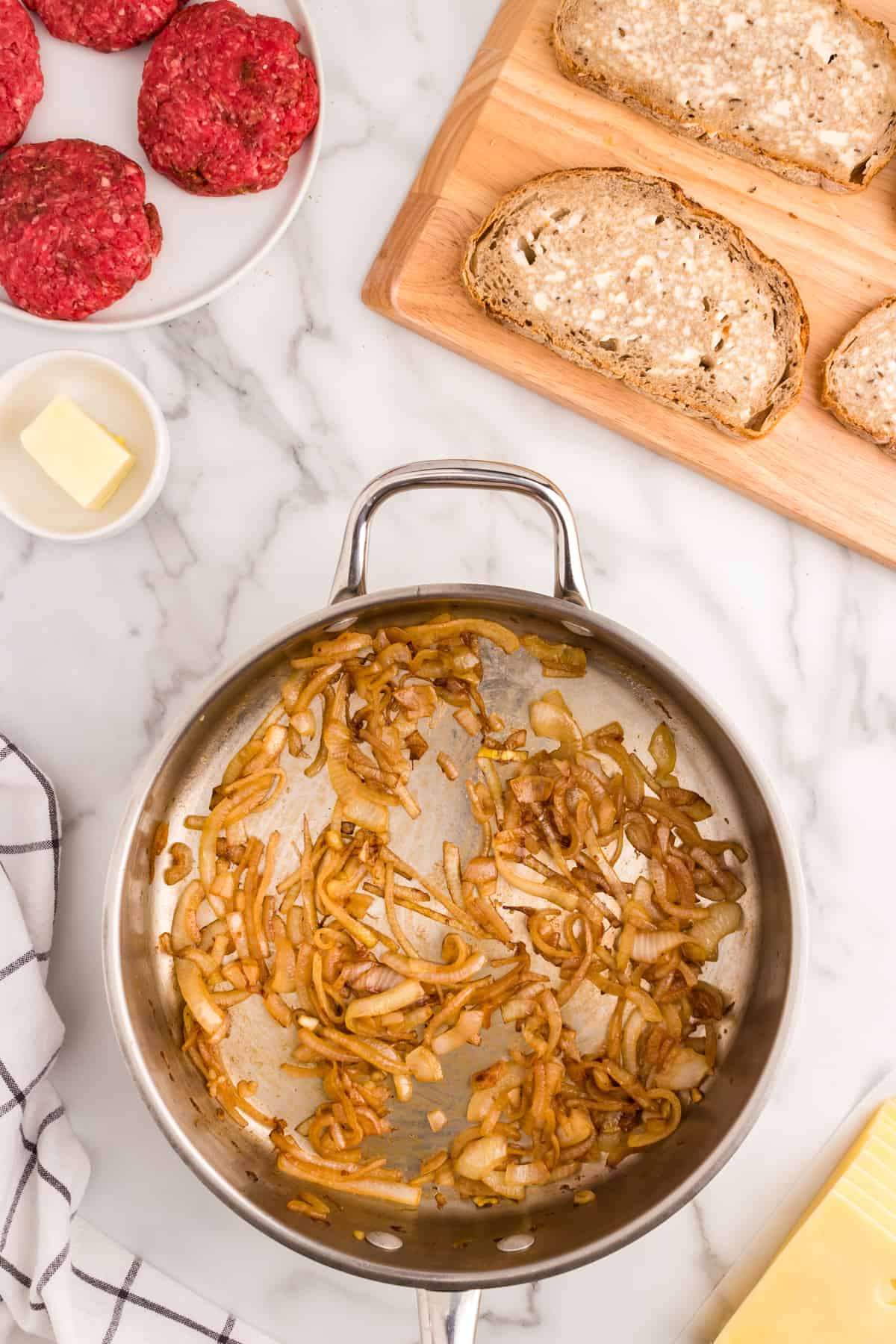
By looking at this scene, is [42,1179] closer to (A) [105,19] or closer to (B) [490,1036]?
(B) [490,1036]

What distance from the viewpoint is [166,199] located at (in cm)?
152

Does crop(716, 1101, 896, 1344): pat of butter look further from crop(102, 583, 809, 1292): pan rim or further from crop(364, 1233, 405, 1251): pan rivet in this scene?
crop(364, 1233, 405, 1251): pan rivet

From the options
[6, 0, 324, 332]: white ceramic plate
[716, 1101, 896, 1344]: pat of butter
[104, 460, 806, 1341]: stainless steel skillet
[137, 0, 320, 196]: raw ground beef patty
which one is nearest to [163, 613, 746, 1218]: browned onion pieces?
[104, 460, 806, 1341]: stainless steel skillet

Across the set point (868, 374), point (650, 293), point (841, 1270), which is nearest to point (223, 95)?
point (650, 293)

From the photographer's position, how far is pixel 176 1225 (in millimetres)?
1562

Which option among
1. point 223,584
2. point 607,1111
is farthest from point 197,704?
point 607,1111

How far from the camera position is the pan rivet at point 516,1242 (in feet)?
4.51

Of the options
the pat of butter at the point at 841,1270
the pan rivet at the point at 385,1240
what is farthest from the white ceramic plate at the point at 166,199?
the pat of butter at the point at 841,1270

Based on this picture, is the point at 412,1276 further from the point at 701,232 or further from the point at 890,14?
the point at 890,14

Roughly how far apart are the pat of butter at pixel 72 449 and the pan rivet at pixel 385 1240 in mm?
1019

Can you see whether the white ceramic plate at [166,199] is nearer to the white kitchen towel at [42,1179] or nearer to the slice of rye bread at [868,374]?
the white kitchen towel at [42,1179]

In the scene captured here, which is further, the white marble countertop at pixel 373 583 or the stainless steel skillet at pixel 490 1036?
the white marble countertop at pixel 373 583

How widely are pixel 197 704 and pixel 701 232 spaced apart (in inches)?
37.1

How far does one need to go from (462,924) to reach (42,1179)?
68 centimetres
